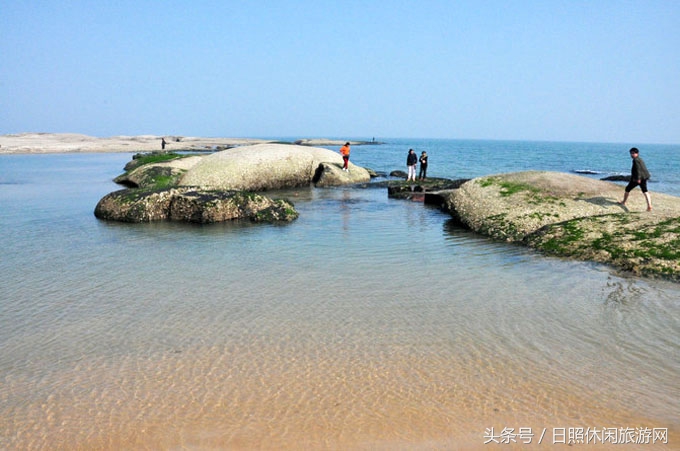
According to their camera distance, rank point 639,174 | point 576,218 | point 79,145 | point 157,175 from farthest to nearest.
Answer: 1. point 79,145
2. point 157,175
3. point 576,218
4. point 639,174

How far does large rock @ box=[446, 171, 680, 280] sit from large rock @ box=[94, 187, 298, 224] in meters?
6.29

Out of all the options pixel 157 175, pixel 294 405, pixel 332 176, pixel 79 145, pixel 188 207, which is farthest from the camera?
pixel 79 145

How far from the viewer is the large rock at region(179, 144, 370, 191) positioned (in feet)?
80.2

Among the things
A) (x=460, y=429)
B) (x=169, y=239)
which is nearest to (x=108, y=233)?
(x=169, y=239)

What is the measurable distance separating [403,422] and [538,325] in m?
3.49

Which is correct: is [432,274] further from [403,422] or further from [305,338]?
[403,422]

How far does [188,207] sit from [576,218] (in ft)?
37.9

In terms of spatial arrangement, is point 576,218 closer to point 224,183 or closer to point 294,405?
point 294,405

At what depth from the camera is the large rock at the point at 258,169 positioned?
80.2 feet

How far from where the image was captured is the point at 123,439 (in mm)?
4891

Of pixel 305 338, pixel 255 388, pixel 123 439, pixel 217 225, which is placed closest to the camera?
pixel 123 439

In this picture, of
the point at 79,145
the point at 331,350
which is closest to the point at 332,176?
the point at 331,350

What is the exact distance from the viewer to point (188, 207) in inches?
673

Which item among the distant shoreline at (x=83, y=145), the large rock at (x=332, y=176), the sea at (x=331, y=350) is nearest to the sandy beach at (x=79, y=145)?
the distant shoreline at (x=83, y=145)
